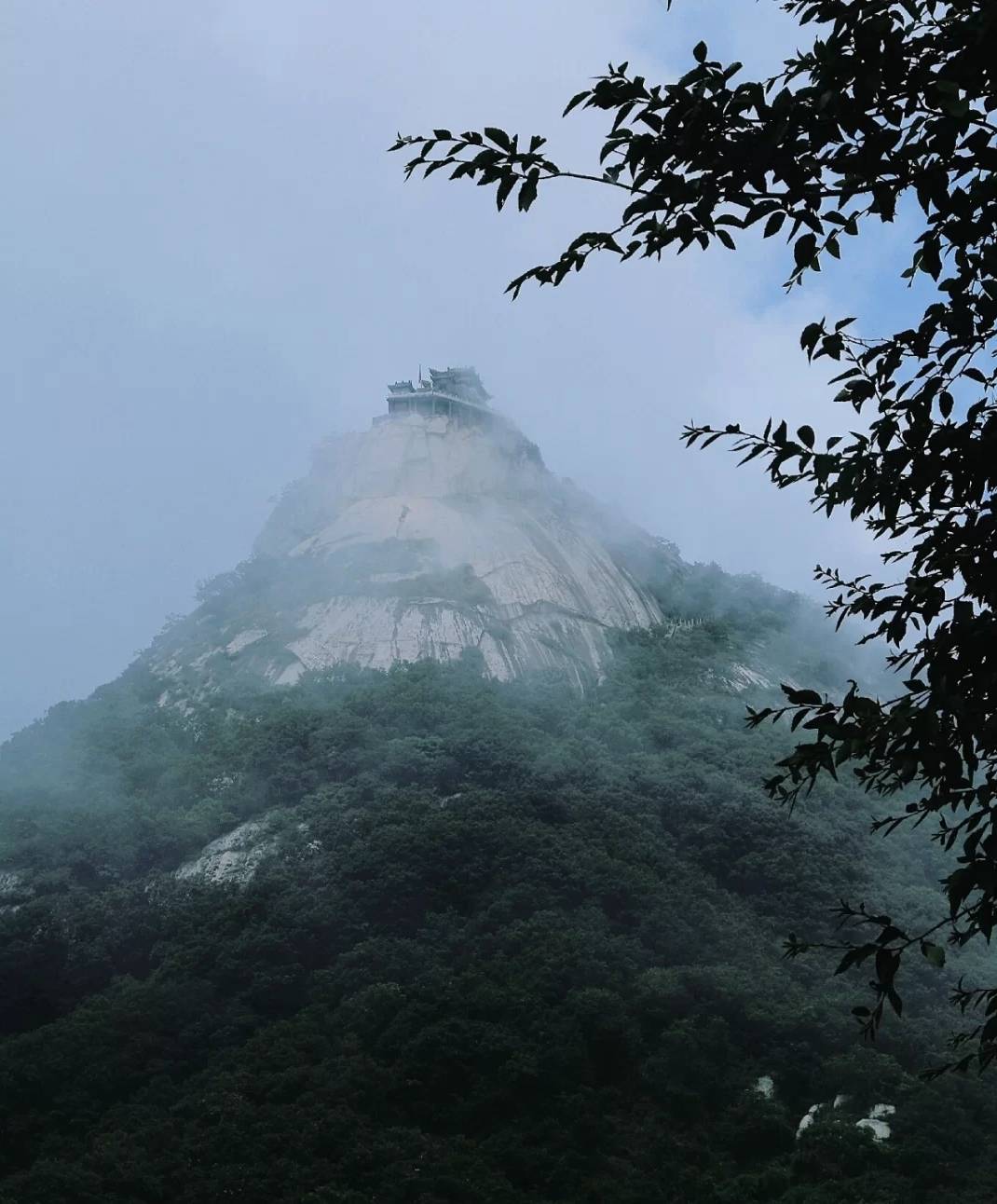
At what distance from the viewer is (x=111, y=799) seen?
153ft

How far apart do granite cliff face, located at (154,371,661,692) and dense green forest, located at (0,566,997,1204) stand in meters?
3.12

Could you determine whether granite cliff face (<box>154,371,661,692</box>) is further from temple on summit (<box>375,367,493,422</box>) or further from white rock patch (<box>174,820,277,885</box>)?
white rock patch (<box>174,820,277,885</box>)

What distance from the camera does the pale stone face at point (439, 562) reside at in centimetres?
5781

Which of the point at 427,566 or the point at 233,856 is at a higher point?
the point at 427,566

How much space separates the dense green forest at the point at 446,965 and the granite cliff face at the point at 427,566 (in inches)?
123

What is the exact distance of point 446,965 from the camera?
35094mm

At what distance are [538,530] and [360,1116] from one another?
4260 cm

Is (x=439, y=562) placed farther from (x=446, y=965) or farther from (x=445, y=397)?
(x=446, y=965)

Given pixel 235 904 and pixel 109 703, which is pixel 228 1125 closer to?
pixel 235 904

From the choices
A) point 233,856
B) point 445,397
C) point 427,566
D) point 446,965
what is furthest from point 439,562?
point 446,965

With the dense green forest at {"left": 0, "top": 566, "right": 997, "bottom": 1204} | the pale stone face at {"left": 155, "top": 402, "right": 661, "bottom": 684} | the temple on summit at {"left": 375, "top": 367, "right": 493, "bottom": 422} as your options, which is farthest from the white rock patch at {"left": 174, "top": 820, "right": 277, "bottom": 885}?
the temple on summit at {"left": 375, "top": 367, "right": 493, "bottom": 422}

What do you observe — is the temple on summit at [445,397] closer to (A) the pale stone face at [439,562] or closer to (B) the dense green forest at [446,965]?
(A) the pale stone face at [439,562]

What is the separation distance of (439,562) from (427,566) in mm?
893

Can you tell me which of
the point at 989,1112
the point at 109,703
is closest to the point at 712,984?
the point at 989,1112
